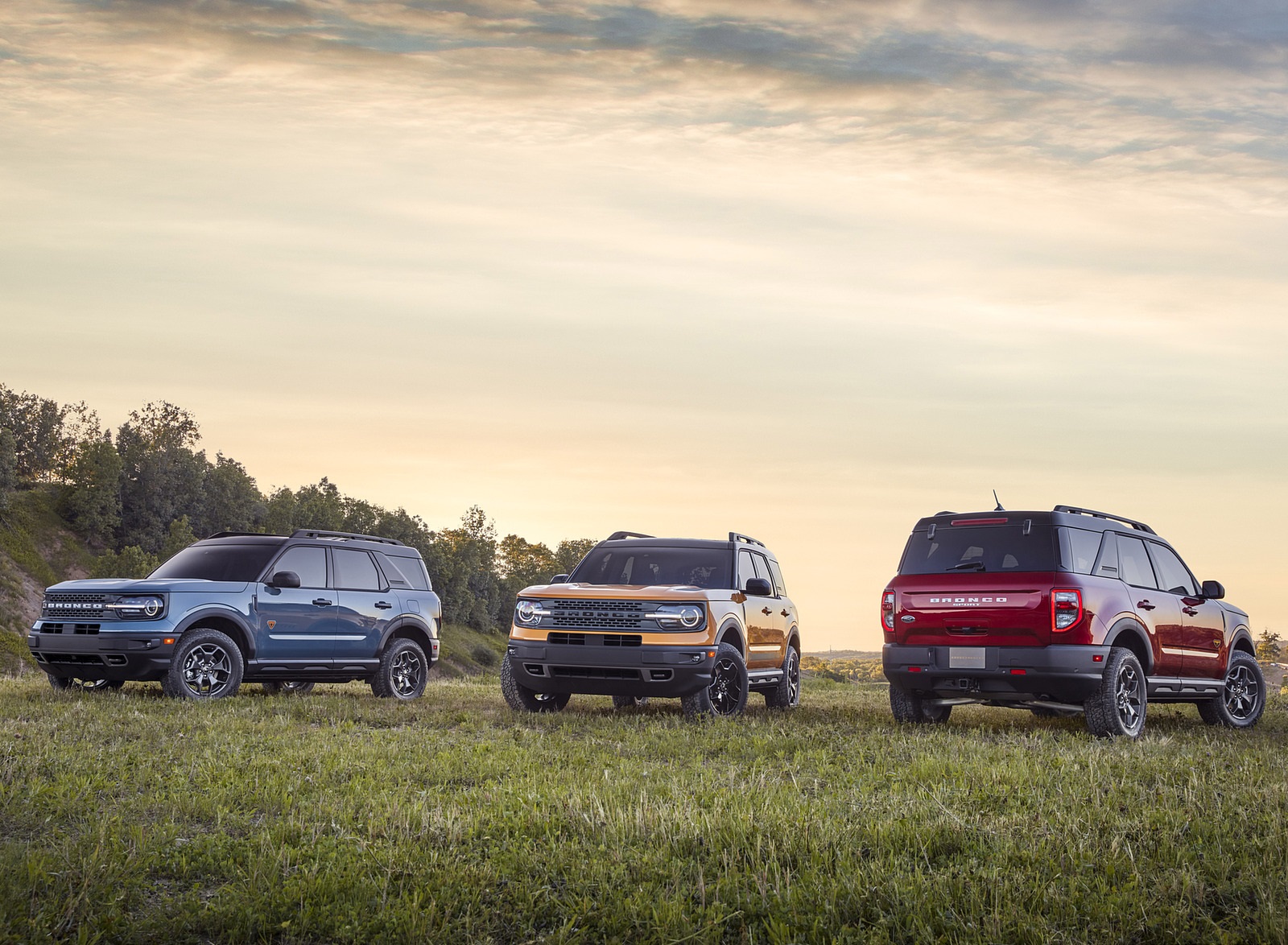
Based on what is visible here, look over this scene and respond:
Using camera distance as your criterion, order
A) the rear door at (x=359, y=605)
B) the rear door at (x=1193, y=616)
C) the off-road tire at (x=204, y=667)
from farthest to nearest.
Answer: the rear door at (x=359, y=605), the off-road tire at (x=204, y=667), the rear door at (x=1193, y=616)

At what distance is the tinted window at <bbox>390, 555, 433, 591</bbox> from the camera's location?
16.8 metres

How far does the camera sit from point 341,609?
1549 centimetres

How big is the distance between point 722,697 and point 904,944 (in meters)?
8.35

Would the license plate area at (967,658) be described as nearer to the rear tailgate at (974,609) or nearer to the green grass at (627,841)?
the rear tailgate at (974,609)

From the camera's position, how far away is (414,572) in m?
17.1

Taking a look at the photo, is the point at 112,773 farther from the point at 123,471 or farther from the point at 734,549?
the point at 123,471

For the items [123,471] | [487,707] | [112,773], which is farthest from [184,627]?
[123,471]

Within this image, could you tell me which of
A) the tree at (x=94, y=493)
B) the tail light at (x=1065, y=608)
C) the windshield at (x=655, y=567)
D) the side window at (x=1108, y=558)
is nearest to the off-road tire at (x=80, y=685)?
the windshield at (x=655, y=567)

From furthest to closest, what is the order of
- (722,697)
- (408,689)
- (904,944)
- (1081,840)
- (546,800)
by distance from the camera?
1. (408,689)
2. (722,697)
3. (546,800)
4. (1081,840)
5. (904,944)

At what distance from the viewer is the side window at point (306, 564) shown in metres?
15.1

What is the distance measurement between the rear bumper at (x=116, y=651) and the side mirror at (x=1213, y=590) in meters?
11.9

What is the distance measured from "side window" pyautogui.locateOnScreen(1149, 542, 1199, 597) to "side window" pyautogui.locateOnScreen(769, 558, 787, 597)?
4.53 meters

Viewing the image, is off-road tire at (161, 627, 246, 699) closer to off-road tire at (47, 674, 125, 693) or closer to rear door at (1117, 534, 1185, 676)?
off-road tire at (47, 674, 125, 693)

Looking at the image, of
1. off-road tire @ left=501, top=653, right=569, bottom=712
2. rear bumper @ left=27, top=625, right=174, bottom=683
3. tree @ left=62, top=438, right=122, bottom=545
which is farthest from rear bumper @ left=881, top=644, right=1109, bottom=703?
tree @ left=62, top=438, right=122, bottom=545
